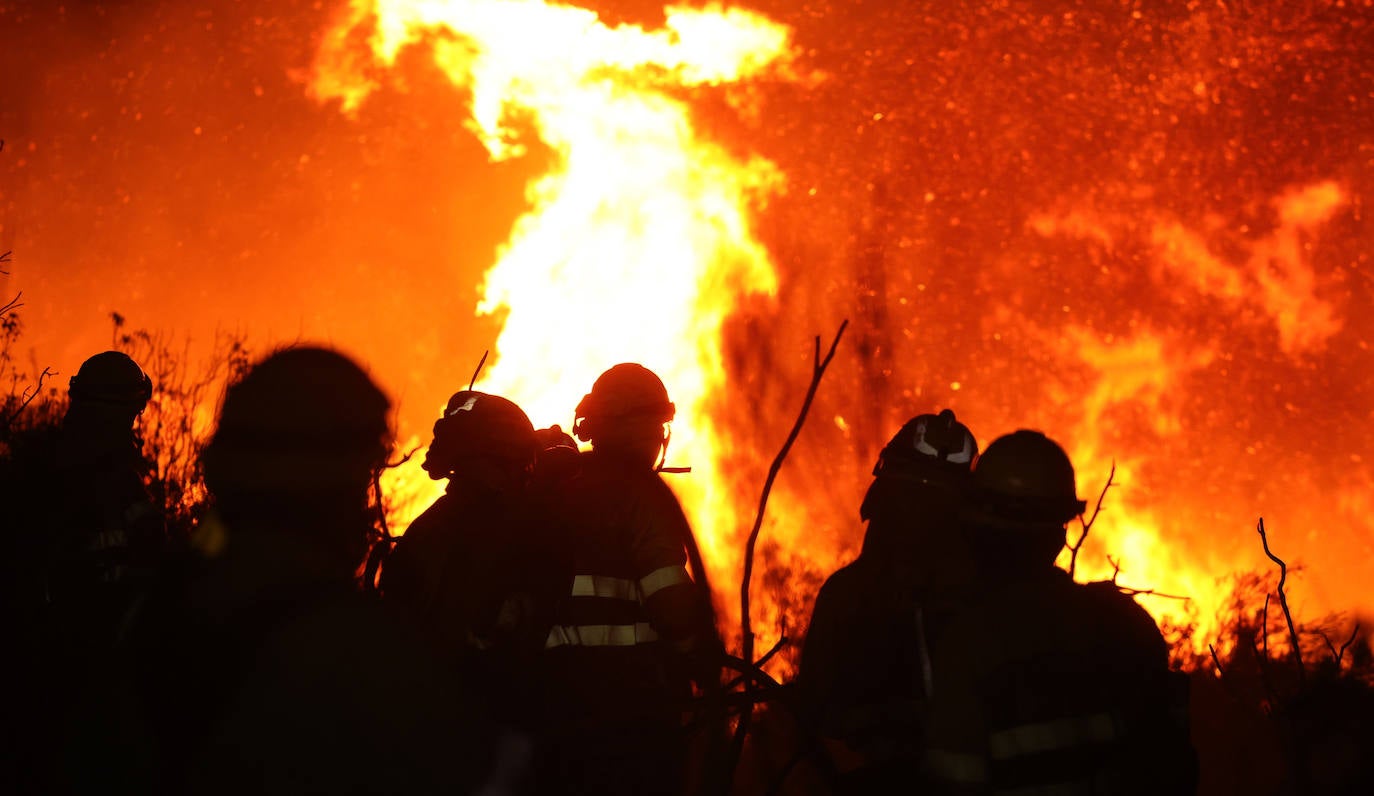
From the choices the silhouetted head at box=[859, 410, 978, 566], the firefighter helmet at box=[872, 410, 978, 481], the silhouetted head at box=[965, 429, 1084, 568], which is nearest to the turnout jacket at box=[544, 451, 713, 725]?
the silhouetted head at box=[859, 410, 978, 566]

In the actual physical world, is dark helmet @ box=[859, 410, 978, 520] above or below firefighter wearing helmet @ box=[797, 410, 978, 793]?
above

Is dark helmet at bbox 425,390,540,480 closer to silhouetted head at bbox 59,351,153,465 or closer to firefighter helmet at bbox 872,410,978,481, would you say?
firefighter helmet at bbox 872,410,978,481

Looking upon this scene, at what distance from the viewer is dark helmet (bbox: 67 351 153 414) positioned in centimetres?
618

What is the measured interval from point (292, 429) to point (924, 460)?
274 centimetres

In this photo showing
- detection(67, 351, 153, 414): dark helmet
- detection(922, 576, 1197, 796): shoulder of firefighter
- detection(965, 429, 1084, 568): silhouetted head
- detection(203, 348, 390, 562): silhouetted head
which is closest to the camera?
detection(203, 348, 390, 562): silhouetted head

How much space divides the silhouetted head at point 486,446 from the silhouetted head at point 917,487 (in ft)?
5.31

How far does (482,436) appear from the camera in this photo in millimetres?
4898

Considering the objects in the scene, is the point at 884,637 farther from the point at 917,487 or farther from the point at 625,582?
the point at 625,582

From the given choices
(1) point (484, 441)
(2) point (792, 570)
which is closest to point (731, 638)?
(2) point (792, 570)

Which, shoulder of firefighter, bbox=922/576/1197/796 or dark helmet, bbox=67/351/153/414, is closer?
shoulder of firefighter, bbox=922/576/1197/796

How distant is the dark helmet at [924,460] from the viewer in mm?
4211

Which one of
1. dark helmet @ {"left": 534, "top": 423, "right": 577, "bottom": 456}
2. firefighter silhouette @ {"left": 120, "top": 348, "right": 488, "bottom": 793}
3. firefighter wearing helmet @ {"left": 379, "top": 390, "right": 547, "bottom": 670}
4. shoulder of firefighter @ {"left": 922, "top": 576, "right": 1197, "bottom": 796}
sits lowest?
firefighter silhouette @ {"left": 120, "top": 348, "right": 488, "bottom": 793}

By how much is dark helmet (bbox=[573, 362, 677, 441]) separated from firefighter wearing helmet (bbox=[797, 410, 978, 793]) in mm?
1219

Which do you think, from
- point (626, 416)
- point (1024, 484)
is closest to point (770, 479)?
point (626, 416)
